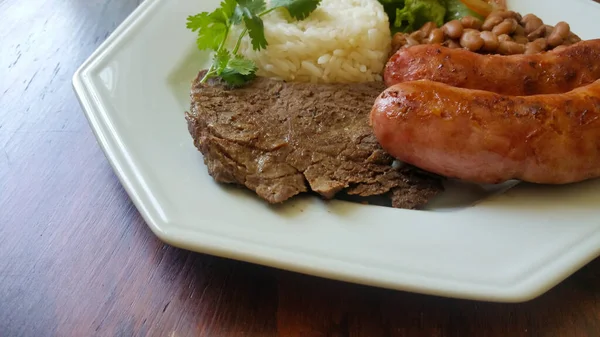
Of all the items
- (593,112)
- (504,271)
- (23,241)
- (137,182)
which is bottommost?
(23,241)

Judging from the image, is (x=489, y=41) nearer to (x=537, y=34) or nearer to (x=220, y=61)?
(x=537, y=34)

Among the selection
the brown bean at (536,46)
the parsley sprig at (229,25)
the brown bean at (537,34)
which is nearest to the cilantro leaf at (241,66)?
the parsley sprig at (229,25)

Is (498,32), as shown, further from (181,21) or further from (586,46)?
(181,21)

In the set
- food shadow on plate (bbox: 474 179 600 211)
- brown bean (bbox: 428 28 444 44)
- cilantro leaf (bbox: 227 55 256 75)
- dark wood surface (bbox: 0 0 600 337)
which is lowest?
dark wood surface (bbox: 0 0 600 337)

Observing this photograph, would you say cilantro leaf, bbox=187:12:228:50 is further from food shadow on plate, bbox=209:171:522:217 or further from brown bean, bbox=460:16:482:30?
brown bean, bbox=460:16:482:30

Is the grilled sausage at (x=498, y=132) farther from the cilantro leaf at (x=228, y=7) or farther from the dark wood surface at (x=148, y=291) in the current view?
the cilantro leaf at (x=228, y=7)

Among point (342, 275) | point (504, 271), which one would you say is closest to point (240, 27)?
point (342, 275)

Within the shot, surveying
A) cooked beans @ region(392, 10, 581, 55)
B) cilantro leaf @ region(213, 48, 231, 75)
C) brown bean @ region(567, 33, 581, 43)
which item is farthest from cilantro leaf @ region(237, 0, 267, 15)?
brown bean @ region(567, 33, 581, 43)
